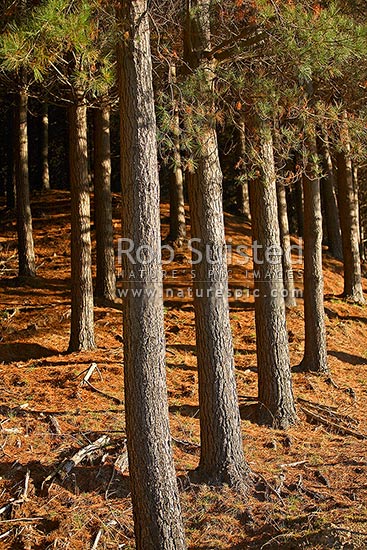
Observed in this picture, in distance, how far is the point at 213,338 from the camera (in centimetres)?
697

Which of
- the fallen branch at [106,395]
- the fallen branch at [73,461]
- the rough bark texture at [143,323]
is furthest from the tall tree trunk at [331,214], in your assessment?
the rough bark texture at [143,323]

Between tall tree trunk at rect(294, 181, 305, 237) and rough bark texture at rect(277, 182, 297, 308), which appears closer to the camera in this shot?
rough bark texture at rect(277, 182, 297, 308)

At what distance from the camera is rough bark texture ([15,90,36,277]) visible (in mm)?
14602

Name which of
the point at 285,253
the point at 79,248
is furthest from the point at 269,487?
the point at 285,253

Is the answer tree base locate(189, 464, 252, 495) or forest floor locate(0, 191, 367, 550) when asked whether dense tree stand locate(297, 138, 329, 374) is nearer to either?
forest floor locate(0, 191, 367, 550)

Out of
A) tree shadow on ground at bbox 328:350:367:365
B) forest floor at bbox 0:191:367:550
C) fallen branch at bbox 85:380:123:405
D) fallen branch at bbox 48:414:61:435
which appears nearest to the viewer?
forest floor at bbox 0:191:367:550

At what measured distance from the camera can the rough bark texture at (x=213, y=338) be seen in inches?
275

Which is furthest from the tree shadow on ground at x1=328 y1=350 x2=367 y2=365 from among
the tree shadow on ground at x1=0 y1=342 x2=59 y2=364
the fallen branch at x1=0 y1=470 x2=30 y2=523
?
the fallen branch at x1=0 y1=470 x2=30 y2=523

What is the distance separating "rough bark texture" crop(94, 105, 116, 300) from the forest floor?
20.8 inches

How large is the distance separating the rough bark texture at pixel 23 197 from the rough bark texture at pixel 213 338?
8.31 metres

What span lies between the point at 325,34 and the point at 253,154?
5.35 feet

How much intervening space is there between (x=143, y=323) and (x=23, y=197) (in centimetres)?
994

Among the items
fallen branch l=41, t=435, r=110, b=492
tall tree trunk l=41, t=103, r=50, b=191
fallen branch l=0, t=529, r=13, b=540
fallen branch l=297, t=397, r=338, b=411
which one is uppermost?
tall tree trunk l=41, t=103, r=50, b=191

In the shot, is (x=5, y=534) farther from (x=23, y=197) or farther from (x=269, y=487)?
(x=23, y=197)
